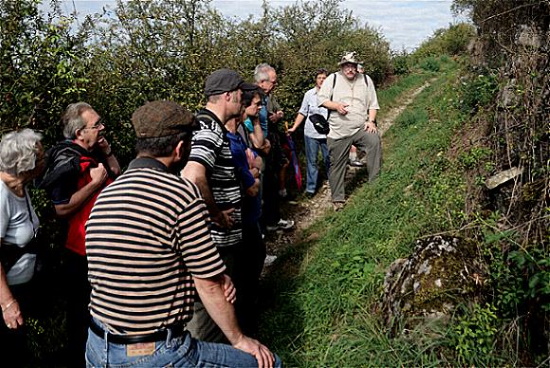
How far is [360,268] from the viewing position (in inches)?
173

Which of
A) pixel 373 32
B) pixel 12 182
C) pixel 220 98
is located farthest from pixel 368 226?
pixel 373 32

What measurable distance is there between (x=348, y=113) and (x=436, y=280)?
366 cm

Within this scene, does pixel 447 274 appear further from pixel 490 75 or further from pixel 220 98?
pixel 490 75

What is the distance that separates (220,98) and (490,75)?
4763 mm

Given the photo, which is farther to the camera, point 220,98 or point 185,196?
point 220,98

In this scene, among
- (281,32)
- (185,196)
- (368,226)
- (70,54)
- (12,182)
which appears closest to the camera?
(185,196)

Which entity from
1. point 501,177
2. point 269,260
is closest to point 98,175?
point 269,260

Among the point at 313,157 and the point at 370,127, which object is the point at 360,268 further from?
the point at 313,157

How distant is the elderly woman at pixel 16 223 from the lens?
2822 millimetres

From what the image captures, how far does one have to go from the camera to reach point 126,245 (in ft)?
6.50

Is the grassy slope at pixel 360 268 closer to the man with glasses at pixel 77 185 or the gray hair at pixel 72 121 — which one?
the man with glasses at pixel 77 185

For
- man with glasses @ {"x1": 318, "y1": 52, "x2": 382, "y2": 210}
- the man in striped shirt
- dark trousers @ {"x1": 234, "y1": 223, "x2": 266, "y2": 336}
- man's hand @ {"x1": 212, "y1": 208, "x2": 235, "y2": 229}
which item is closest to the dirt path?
man with glasses @ {"x1": 318, "y1": 52, "x2": 382, "y2": 210}

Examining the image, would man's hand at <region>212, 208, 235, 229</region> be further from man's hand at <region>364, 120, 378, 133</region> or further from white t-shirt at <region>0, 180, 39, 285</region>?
man's hand at <region>364, 120, 378, 133</region>

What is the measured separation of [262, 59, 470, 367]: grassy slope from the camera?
3361 mm
